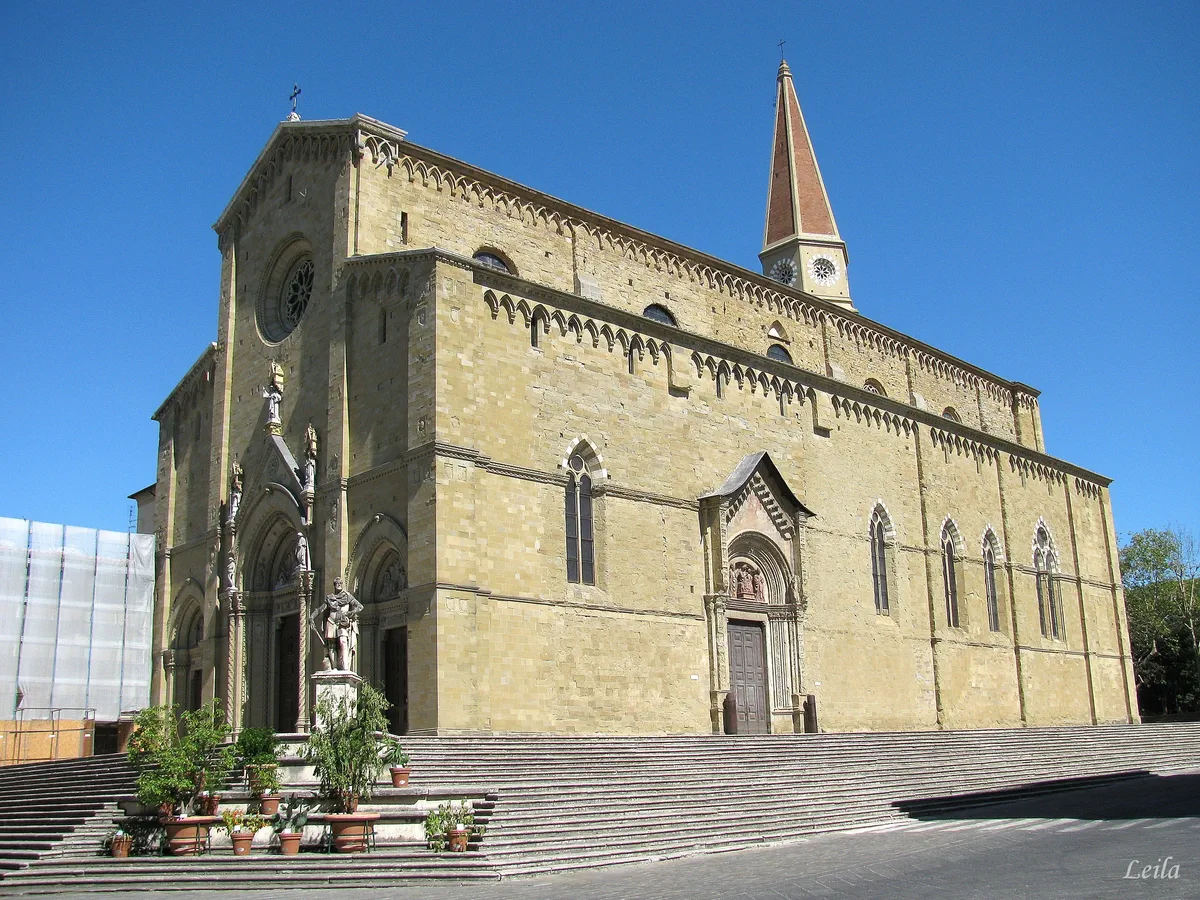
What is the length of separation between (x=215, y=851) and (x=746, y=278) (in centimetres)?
2208

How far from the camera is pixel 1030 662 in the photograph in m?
35.4

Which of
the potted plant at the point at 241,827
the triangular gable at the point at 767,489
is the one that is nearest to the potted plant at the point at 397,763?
the potted plant at the point at 241,827

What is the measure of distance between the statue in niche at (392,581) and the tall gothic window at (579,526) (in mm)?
3324

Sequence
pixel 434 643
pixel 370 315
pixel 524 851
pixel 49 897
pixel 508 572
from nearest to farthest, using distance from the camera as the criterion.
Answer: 1. pixel 49 897
2. pixel 524 851
3. pixel 434 643
4. pixel 508 572
5. pixel 370 315

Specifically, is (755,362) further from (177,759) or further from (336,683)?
(177,759)

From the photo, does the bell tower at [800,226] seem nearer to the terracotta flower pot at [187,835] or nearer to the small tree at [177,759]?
the small tree at [177,759]

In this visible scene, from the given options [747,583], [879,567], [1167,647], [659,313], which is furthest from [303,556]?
[1167,647]

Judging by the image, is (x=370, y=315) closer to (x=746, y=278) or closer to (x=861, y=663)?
(x=746, y=278)

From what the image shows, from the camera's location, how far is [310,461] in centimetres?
2391

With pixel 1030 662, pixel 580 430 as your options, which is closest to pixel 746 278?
pixel 580 430

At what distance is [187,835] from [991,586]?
26606 mm

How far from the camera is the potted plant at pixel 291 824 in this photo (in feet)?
47.9

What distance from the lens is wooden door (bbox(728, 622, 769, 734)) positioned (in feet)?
85.4

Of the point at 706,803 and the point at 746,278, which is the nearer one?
the point at 706,803
